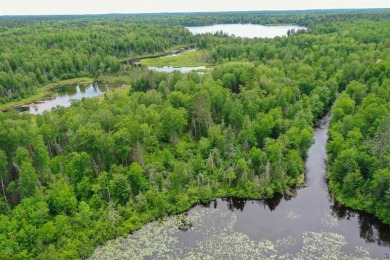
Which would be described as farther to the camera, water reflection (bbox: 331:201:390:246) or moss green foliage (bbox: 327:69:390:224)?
moss green foliage (bbox: 327:69:390:224)

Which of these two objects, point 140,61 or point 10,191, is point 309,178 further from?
point 140,61

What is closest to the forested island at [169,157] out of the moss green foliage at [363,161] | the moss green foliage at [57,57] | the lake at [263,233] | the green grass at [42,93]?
the moss green foliage at [363,161]

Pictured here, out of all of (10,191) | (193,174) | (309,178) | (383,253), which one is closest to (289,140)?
(309,178)

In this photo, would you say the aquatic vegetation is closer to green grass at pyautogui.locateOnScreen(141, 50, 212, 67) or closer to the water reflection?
the water reflection

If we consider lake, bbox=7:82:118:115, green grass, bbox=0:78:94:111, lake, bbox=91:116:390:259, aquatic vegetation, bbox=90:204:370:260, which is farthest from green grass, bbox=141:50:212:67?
aquatic vegetation, bbox=90:204:370:260

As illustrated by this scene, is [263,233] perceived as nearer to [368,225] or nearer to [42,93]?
[368,225]

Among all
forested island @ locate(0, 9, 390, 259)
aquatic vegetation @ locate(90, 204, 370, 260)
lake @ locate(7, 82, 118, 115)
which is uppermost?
forested island @ locate(0, 9, 390, 259)
